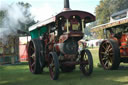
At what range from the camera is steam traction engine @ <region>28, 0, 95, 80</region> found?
17.7ft

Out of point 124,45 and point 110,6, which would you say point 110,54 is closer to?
point 124,45

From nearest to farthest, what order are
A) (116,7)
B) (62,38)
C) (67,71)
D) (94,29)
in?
(62,38)
(67,71)
(94,29)
(116,7)

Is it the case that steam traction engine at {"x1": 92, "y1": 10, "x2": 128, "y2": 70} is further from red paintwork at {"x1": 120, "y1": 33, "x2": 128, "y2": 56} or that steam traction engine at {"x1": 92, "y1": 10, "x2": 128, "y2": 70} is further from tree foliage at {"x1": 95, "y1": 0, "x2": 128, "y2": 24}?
tree foliage at {"x1": 95, "y1": 0, "x2": 128, "y2": 24}

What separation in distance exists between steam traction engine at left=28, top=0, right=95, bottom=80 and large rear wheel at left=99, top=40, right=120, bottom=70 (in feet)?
4.69

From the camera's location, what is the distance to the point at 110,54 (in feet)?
24.0

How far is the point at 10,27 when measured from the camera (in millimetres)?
10805

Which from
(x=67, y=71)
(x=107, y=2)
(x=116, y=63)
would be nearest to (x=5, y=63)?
(x=67, y=71)

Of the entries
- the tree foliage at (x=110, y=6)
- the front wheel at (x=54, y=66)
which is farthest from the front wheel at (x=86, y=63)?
the tree foliage at (x=110, y=6)

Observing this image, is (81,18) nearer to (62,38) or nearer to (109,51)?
(62,38)

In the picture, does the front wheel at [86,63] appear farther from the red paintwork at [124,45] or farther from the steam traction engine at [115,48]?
the red paintwork at [124,45]

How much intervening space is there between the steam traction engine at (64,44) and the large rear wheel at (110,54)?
1.43 metres

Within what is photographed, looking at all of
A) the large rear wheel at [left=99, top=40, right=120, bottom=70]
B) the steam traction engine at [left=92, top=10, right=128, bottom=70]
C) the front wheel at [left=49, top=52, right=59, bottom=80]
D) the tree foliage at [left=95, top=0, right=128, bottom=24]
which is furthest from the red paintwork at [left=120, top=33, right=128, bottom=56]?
the tree foliage at [left=95, top=0, right=128, bottom=24]

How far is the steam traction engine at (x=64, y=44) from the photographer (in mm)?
5410

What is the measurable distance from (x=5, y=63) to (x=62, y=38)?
668 centimetres
